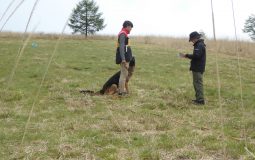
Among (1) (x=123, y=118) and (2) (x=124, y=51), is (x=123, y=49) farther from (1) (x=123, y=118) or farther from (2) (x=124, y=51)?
(1) (x=123, y=118)

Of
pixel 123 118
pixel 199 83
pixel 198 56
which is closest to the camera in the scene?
pixel 123 118

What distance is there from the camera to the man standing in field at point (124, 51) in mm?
9258

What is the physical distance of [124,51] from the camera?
9453 mm

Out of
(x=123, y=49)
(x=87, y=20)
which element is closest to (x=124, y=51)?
(x=123, y=49)

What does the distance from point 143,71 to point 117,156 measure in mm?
10941

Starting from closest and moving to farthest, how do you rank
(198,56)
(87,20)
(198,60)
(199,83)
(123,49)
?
(198,56) → (198,60) → (123,49) → (199,83) → (87,20)

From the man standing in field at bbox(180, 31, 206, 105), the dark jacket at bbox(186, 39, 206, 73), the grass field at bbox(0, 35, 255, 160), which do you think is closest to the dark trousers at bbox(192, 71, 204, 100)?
the man standing in field at bbox(180, 31, 206, 105)

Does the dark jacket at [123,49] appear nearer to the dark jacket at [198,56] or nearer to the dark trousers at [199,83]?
the dark jacket at [198,56]

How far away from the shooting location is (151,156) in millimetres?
5000

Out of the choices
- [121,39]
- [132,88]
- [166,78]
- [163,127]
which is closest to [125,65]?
[121,39]

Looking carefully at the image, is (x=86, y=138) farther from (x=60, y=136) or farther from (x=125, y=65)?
(x=125, y=65)

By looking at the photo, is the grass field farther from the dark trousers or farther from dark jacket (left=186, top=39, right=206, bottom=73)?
dark jacket (left=186, top=39, right=206, bottom=73)

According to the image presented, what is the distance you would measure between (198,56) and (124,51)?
5.32 feet

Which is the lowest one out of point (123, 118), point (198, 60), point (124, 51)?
point (123, 118)
